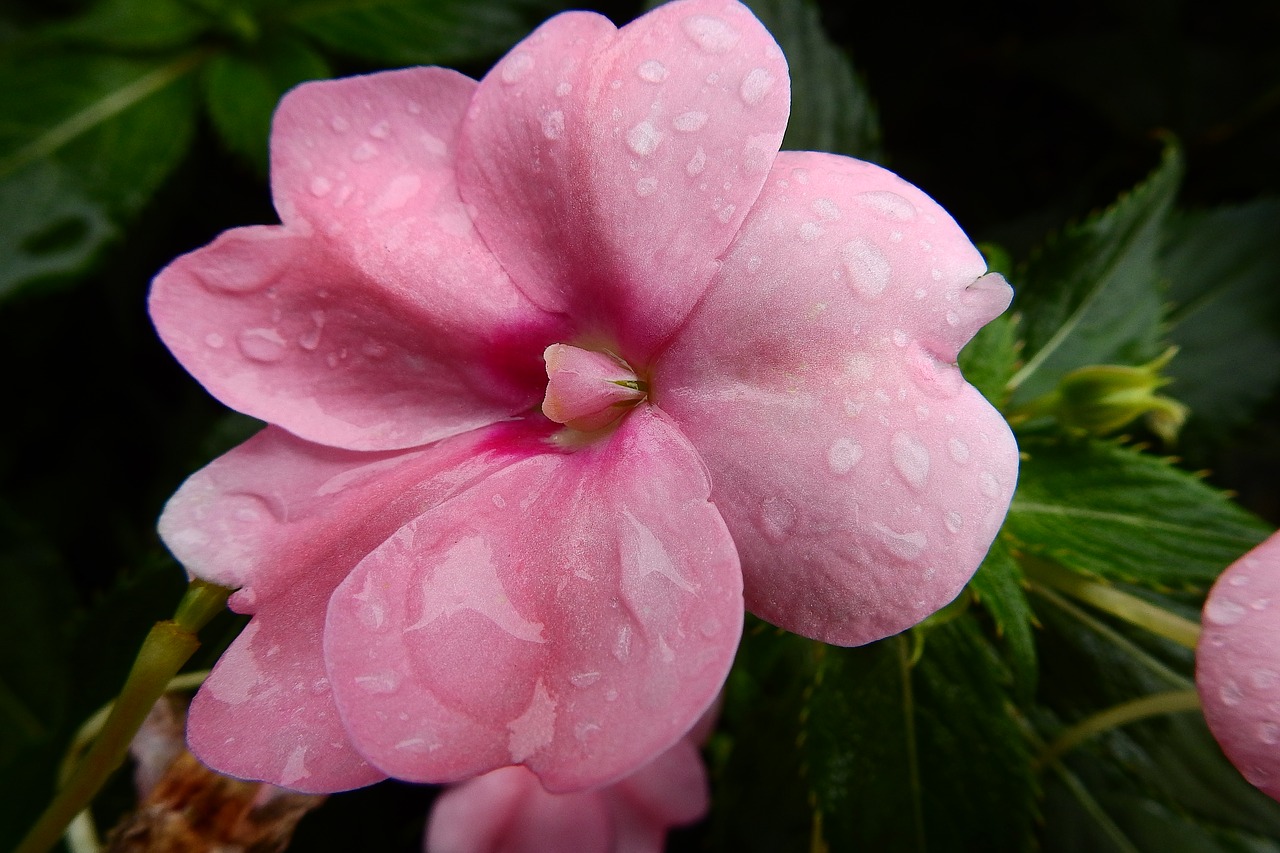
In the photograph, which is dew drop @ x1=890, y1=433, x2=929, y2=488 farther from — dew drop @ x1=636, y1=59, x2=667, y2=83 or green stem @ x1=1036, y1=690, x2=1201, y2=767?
green stem @ x1=1036, y1=690, x2=1201, y2=767

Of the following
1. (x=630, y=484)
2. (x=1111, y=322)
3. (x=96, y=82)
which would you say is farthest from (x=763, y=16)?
(x=96, y=82)

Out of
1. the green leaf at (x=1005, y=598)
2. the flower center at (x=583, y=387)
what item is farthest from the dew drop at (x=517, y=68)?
the green leaf at (x=1005, y=598)

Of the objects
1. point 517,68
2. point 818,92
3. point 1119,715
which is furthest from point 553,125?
point 1119,715

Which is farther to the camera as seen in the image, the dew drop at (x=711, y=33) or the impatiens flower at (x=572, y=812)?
the impatiens flower at (x=572, y=812)

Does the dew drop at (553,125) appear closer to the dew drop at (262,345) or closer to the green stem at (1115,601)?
the dew drop at (262,345)

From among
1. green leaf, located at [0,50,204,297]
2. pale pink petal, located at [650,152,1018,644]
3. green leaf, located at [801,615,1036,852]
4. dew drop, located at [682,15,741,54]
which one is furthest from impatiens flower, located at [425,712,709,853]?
green leaf, located at [0,50,204,297]

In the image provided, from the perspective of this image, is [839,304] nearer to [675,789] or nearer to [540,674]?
[540,674]

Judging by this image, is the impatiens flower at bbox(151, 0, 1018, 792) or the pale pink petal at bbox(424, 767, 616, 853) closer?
the impatiens flower at bbox(151, 0, 1018, 792)
